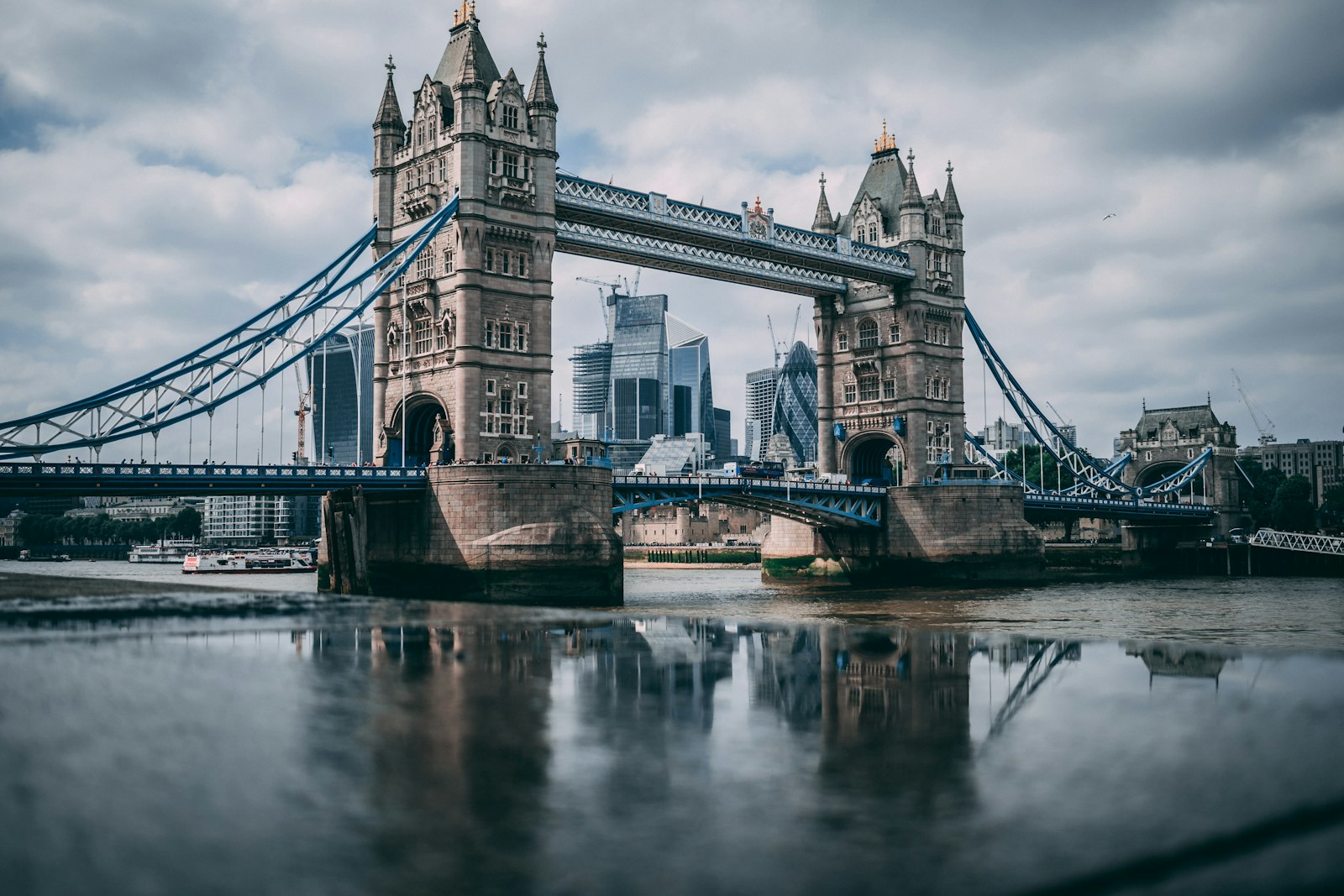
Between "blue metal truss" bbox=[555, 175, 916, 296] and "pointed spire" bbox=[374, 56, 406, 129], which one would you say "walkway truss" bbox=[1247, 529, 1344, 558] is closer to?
"blue metal truss" bbox=[555, 175, 916, 296]

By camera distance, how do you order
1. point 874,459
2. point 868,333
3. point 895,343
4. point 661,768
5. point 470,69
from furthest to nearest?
point 874,459 → point 868,333 → point 895,343 → point 470,69 → point 661,768

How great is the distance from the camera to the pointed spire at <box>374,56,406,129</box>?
58.5 m

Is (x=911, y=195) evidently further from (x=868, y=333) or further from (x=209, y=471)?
(x=209, y=471)

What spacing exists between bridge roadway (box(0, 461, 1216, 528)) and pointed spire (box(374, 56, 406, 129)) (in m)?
19.5

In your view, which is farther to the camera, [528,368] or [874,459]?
[874,459]

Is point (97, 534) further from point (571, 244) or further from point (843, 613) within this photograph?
point (843, 613)

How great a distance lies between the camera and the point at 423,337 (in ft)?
187

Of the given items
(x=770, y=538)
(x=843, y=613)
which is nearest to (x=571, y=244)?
(x=843, y=613)

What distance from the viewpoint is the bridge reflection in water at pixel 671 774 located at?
6.54 m

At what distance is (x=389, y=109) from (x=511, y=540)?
26.1m

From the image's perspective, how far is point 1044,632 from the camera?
35562mm

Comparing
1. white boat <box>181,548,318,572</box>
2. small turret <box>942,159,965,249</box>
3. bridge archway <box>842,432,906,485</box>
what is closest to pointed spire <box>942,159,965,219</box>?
small turret <box>942,159,965,249</box>

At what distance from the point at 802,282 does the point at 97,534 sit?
155 meters

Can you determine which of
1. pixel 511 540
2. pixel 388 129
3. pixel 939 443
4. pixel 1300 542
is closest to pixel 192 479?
pixel 511 540
